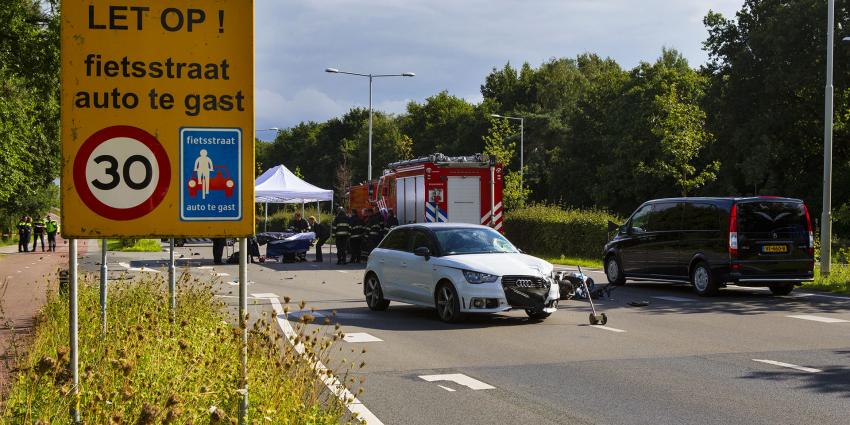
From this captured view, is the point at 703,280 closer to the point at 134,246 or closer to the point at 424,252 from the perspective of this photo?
the point at 424,252

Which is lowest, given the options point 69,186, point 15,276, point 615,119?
point 15,276

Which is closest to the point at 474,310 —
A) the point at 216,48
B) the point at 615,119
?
the point at 216,48

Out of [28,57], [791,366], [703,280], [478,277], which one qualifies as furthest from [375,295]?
[28,57]

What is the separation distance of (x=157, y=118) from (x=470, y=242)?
996 centimetres

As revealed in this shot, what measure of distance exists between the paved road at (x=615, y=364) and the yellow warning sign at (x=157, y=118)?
2736 millimetres

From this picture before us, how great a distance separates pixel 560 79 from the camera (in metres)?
82.1

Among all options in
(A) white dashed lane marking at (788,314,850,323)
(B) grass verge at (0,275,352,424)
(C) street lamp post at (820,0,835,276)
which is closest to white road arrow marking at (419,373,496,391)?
(B) grass verge at (0,275,352,424)

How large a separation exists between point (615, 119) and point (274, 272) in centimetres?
4042

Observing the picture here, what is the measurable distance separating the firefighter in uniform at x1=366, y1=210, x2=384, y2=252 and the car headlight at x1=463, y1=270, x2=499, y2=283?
17.2 m

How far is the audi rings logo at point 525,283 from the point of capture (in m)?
13.7

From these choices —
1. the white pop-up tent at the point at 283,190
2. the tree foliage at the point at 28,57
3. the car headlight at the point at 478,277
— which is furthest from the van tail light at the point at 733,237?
the white pop-up tent at the point at 283,190

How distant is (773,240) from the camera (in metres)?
18.3

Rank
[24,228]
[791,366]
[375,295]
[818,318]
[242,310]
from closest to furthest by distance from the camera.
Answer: [242,310], [791,366], [818,318], [375,295], [24,228]

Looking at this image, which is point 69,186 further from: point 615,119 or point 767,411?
point 615,119
